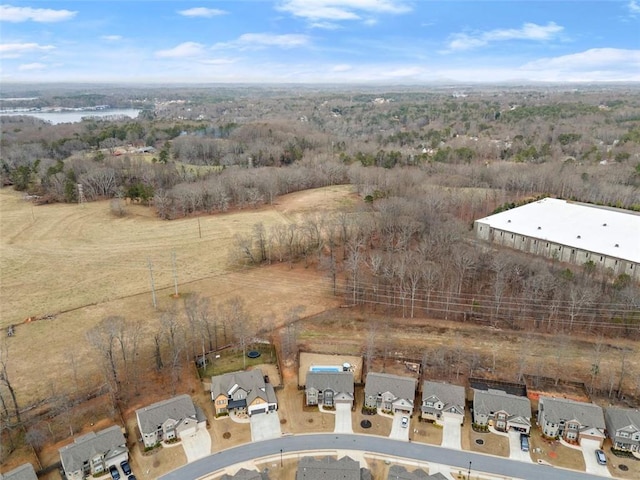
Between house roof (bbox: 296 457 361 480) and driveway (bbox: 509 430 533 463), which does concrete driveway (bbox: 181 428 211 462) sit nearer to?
house roof (bbox: 296 457 361 480)

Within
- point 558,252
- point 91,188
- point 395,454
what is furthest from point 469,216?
point 91,188

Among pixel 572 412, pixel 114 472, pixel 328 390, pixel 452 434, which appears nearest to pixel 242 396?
pixel 328 390

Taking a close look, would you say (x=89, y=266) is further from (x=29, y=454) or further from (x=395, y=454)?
(x=395, y=454)

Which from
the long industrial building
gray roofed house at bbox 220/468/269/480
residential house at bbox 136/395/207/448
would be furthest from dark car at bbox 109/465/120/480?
the long industrial building

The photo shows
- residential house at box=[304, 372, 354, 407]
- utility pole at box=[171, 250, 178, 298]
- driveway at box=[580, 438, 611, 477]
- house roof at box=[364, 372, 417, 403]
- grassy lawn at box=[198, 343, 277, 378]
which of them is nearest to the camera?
driveway at box=[580, 438, 611, 477]

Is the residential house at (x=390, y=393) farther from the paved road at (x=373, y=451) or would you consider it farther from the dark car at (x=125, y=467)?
the dark car at (x=125, y=467)

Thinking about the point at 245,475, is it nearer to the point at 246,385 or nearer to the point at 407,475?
the point at 246,385

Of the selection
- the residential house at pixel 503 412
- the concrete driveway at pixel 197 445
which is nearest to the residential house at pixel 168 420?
the concrete driveway at pixel 197 445
